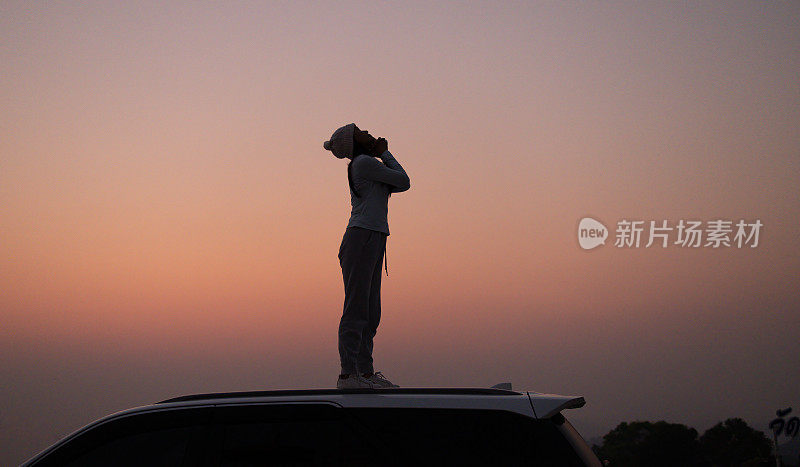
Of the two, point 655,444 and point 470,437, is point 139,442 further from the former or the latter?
point 655,444

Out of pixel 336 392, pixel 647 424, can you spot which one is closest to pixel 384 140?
pixel 336 392

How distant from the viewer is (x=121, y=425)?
3654 mm

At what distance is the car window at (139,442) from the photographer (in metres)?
3.51

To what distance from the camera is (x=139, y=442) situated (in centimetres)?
358

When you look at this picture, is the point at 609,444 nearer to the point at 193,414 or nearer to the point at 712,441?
the point at 712,441

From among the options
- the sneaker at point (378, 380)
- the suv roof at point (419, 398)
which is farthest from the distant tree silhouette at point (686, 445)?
the suv roof at point (419, 398)

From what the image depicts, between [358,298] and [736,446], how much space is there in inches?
4720

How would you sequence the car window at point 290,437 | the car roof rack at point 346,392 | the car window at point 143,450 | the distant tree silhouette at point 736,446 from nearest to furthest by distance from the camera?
the car window at point 290,437 → the car window at point 143,450 → the car roof rack at point 346,392 → the distant tree silhouette at point 736,446

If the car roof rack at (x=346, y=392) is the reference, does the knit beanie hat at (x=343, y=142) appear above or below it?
above

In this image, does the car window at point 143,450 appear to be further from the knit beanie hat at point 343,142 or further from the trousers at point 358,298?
the knit beanie hat at point 343,142

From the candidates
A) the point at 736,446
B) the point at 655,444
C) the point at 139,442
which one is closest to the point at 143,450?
the point at 139,442

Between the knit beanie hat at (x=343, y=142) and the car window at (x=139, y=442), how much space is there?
4.65m

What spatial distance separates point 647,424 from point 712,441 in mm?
10784

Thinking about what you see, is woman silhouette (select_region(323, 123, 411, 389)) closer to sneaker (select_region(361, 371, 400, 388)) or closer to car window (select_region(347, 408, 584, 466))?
sneaker (select_region(361, 371, 400, 388))
